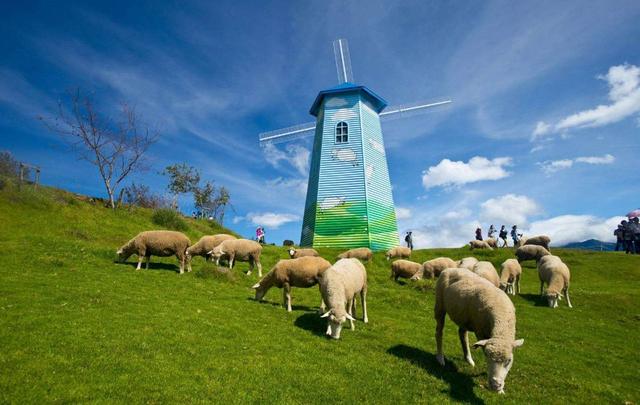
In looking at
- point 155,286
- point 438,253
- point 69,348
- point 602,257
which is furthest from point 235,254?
point 602,257

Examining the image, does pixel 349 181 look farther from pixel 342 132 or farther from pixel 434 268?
pixel 434 268

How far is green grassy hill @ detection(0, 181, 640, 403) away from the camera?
27.1 ft

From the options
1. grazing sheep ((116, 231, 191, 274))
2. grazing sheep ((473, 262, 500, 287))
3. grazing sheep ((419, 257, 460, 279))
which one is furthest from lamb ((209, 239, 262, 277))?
grazing sheep ((473, 262, 500, 287))

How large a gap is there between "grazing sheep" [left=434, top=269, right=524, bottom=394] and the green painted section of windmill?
3300 cm

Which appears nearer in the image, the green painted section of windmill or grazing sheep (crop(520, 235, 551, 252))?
grazing sheep (crop(520, 235, 551, 252))

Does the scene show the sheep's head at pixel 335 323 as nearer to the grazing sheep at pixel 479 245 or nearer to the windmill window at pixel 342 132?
the grazing sheep at pixel 479 245

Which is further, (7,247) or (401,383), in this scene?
(7,247)

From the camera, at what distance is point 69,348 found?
30.5 feet

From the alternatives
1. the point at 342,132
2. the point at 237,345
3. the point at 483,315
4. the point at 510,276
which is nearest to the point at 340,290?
the point at 237,345

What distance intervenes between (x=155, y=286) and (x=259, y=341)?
831 cm

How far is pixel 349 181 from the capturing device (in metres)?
46.7

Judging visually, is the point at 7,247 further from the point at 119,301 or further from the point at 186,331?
the point at 186,331

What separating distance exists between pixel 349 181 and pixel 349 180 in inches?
5.3

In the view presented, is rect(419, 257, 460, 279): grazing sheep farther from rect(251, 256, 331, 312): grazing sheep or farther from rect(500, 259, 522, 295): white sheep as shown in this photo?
rect(251, 256, 331, 312): grazing sheep
